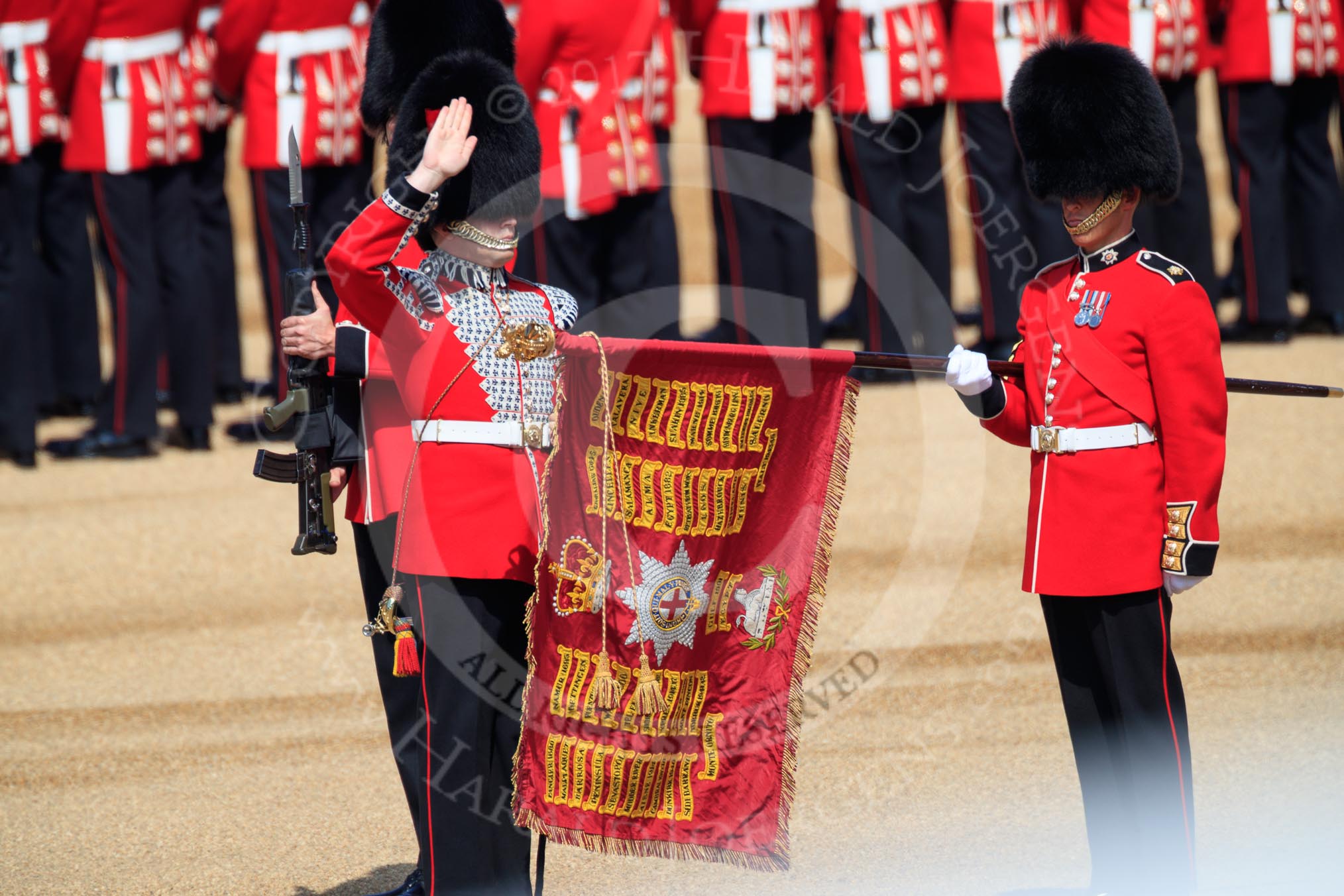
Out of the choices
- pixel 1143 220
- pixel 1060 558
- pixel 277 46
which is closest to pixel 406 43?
pixel 1060 558

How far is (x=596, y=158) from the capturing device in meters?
6.56

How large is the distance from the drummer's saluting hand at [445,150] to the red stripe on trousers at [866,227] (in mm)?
3909

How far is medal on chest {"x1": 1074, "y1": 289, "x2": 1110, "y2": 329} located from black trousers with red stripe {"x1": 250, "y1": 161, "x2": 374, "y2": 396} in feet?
12.8

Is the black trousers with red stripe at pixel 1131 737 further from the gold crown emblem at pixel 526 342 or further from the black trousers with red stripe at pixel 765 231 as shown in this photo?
the black trousers with red stripe at pixel 765 231

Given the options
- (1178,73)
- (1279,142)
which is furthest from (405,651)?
(1279,142)

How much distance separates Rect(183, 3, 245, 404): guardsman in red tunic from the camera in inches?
275

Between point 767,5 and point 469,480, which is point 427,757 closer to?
point 469,480

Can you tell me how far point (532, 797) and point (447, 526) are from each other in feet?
1.68

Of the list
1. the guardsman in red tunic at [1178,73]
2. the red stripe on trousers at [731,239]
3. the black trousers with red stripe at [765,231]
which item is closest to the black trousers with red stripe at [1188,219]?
the guardsman in red tunic at [1178,73]

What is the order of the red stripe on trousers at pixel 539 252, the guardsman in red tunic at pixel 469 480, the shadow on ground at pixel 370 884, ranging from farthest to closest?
the red stripe on trousers at pixel 539 252
the shadow on ground at pixel 370 884
the guardsman in red tunic at pixel 469 480

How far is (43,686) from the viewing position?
207 inches

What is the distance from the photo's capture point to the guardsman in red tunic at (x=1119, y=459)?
3.31 metres

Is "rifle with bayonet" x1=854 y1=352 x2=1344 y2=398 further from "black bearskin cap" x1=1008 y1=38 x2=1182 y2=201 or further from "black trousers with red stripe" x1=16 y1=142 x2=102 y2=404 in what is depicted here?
"black trousers with red stripe" x1=16 y1=142 x2=102 y2=404

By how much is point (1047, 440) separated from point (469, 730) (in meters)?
1.20
